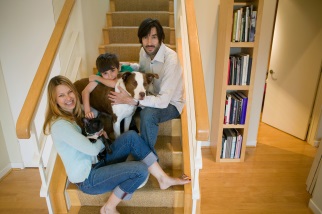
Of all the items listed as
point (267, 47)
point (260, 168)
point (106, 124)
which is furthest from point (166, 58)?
point (260, 168)

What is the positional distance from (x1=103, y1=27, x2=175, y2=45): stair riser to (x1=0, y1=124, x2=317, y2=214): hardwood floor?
152cm

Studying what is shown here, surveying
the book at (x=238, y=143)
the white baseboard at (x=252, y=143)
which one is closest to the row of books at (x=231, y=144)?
the book at (x=238, y=143)

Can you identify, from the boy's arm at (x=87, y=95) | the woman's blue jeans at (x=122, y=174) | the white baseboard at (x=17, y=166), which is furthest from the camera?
the white baseboard at (x=17, y=166)

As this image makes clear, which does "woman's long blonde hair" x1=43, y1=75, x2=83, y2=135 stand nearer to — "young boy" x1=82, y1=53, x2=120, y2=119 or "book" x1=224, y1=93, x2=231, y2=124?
"young boy" x1=82, y1=53, x2=120, y2=119

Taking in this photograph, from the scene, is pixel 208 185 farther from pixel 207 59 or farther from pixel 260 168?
pixel 207 59

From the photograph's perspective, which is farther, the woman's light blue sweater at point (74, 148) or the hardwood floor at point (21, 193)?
the hardwood floor at point (21, 193)

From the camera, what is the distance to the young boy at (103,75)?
5.28 ft

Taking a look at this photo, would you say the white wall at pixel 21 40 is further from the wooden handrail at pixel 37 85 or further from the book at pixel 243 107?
the book at pixel 243 107

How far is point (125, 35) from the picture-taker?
294 centimetres

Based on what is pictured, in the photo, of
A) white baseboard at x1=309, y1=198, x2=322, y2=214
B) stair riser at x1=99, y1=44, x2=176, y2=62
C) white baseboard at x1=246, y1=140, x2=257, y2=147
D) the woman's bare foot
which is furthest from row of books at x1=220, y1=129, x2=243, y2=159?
the woman's bare foot

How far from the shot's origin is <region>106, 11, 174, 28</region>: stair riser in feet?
10.0

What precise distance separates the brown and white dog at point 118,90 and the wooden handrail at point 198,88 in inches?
13.4

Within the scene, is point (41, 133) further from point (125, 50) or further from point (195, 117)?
point (125, 50)

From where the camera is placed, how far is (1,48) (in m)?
2.38
